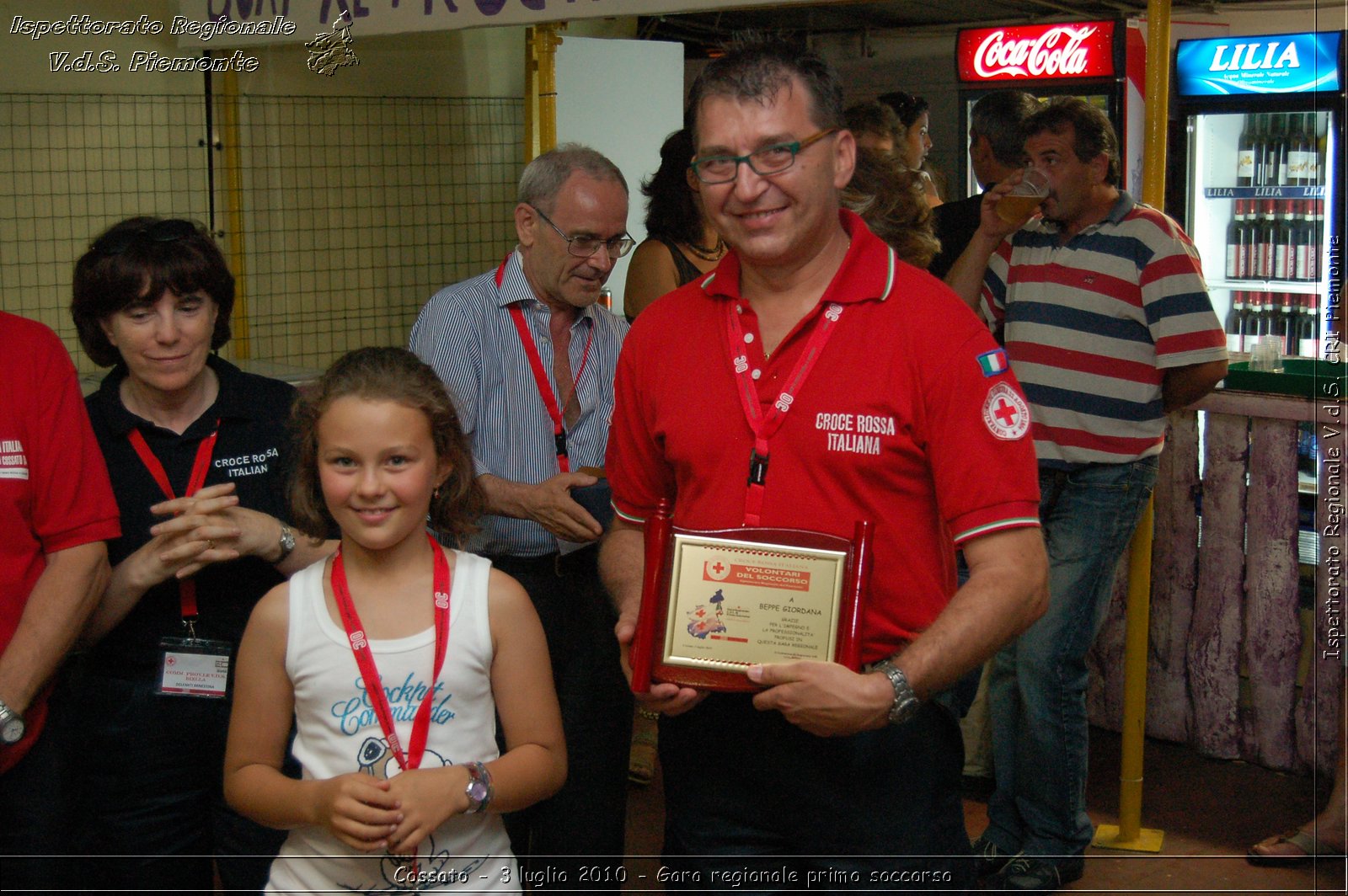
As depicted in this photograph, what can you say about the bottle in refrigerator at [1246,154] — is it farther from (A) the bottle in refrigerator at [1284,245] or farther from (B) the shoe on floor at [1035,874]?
(B) the shoe on floor at [1035,874]

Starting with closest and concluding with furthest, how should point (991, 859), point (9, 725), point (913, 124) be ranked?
point (9, 725), point (991, 859), point (913, 124)

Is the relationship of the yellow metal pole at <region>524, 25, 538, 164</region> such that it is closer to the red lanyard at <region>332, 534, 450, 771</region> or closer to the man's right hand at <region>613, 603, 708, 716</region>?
the red lanyard at <region>332, 534, 450, 771</region>

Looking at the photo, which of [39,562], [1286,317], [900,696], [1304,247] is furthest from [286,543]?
[1286,317]

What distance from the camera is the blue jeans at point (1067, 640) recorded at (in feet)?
11.0

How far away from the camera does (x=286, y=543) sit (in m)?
2.25

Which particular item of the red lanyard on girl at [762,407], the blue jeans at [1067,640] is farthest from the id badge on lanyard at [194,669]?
the blue jeans at [1067,640]

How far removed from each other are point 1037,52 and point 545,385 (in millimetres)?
5686

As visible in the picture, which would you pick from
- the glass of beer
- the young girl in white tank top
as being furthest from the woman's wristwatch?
the glass of beer

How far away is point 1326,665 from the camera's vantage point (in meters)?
3.92

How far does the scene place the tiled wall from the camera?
197 inches

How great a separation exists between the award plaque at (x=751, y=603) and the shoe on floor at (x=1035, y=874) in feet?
6.55

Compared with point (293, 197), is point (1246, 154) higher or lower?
higher

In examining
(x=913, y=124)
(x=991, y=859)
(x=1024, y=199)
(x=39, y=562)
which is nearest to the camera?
(x=39, y=562)

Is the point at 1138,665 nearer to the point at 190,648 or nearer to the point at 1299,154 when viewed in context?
the point at 190,648
